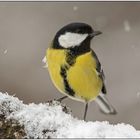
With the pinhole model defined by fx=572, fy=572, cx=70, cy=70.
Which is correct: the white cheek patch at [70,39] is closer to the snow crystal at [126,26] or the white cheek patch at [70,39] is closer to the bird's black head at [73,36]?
the bird's black head at [73,36]

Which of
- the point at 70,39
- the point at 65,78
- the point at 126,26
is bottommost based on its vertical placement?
the point at 126,26

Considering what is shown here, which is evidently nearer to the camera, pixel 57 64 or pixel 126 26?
pixel 57 64

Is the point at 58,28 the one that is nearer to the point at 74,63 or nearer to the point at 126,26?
the point at 126,26

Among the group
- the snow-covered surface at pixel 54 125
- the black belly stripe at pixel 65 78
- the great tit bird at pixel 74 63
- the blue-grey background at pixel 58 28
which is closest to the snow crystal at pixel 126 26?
the blue-grey background at pixel 58 28

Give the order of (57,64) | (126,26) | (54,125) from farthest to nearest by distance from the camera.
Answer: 1. (126,26)
2. (57,64)
3. (54,125)

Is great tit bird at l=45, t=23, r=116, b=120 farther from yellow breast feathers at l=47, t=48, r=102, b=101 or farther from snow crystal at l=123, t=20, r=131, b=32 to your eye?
snow crystal at l=123, t=20, r=131, b=32

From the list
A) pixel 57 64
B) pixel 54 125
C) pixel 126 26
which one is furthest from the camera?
pixel 126 26

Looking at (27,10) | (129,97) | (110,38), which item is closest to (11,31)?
(27,10)

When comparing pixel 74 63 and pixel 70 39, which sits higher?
pixel 70 39

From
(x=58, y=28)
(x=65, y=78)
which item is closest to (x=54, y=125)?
(x=65, y=78)
